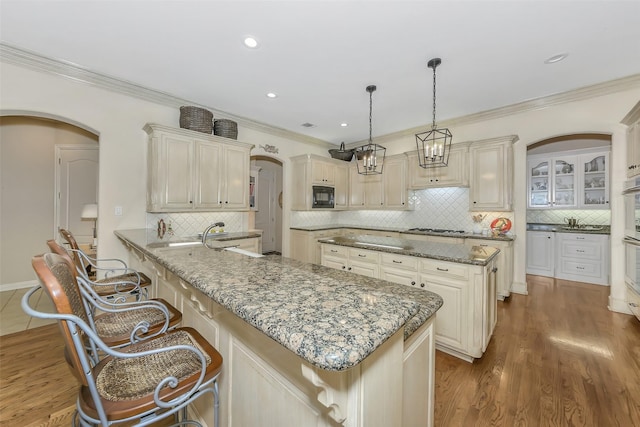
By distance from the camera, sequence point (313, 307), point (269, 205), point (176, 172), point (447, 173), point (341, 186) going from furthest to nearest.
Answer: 1. point (269, 205)
2. point (341, 186)
3. point (447, 173)
4. point (176, 172)
5. point (313, 307)

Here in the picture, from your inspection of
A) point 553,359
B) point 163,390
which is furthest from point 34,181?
point 553,359

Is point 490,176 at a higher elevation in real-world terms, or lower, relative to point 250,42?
lower

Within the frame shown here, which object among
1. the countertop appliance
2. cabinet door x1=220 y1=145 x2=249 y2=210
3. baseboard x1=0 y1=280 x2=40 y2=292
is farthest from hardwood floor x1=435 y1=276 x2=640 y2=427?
baseboard x1=0 y1=280 x2=40 y2=292

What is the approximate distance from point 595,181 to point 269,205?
737 cm

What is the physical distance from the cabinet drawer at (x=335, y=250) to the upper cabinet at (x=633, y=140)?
3.28 m

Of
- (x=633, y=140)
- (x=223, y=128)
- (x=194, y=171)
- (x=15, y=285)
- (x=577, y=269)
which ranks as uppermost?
(x=223, y=128)

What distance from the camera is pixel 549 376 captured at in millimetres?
1979

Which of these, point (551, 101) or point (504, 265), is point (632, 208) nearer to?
point (504, 265)

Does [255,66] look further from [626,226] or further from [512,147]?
[626,226]

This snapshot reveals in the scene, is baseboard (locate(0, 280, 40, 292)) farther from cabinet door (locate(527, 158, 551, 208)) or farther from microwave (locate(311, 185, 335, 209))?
cabinet door (locate(527, 158, 551, 208))

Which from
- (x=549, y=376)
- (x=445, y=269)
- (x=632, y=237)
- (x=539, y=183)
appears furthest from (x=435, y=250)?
(x=539, y=183)

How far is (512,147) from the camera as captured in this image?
383cm

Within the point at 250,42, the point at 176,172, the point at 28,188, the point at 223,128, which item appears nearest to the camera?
the point at 250,42

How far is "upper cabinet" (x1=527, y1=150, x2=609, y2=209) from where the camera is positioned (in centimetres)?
480
